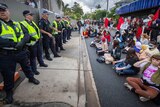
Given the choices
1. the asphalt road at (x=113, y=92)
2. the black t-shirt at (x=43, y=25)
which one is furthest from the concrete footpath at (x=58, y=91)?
the black t-shirt at (x=43, y=25)

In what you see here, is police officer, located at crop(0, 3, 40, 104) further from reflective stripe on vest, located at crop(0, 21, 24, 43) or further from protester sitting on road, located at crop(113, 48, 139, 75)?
protester sitting on road, located at crop(113, 48, 139, 75)

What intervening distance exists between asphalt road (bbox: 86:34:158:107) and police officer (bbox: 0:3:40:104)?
6.76 ft

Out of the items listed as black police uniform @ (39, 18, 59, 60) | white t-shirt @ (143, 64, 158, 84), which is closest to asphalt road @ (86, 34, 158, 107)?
white t-shirt @ (143, 64, 158, 84)

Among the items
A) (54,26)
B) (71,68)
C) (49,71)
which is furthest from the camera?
(54,26)

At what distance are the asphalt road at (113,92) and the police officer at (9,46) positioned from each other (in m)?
2.06

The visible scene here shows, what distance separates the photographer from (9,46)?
3.37 metres

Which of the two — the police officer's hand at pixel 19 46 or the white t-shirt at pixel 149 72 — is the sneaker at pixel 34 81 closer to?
the police officer's hand at pixel 19 46

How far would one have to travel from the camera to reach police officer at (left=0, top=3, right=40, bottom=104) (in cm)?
328

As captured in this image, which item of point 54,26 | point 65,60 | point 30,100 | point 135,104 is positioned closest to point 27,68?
point 30,100

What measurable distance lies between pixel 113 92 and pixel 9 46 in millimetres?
2771

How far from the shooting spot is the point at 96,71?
6293 millimetres

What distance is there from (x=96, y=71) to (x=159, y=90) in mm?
2574

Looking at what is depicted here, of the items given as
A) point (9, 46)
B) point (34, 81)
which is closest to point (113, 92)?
point (34, 81)

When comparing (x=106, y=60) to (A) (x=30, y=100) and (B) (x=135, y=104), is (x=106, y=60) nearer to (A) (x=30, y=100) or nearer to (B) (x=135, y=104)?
(B) (x=135, y=104)
